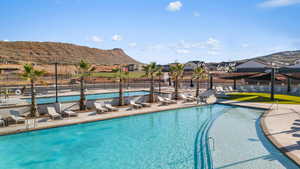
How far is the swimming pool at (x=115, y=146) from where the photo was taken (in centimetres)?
750

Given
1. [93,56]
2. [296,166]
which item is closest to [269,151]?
[296,166]

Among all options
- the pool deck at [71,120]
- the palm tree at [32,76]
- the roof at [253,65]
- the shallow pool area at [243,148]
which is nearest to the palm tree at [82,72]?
the pool deck at [71,120]

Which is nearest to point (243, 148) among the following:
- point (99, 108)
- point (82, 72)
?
point (99, 108)

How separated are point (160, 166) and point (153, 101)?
461 inches

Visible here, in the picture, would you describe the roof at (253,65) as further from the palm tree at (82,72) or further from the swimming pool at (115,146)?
the palm tree at (82,72)

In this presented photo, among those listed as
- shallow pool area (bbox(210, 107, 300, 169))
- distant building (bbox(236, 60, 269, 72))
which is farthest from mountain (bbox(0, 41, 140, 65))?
shallow pool area (bbox(210, 107, 300, 169))

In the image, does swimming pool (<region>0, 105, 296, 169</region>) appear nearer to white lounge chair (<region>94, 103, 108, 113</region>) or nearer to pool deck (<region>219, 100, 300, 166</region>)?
white lounge chair (<region>94, 103, 108, 113</region>)

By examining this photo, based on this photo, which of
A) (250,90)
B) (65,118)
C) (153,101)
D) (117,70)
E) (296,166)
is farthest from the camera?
(250,90)

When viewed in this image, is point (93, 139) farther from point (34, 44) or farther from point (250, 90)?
point (34, 44)

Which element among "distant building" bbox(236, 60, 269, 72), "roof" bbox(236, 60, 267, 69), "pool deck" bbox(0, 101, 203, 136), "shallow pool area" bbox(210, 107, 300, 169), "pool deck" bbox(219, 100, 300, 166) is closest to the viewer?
"shallow pool area" bbox(210, 107, 300, 169)

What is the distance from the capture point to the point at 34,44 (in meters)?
102

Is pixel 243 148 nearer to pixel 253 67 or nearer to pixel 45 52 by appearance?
pixel 253 67

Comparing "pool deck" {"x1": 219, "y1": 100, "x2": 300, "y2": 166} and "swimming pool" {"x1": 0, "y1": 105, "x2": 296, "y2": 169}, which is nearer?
"swimming pool" {"x1": 0, "y1": 105, "x2": 296, "y2": 169}

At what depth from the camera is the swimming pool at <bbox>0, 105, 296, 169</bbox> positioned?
7.50 metres
